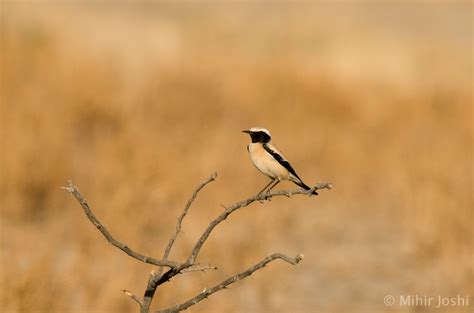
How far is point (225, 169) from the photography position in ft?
32.6

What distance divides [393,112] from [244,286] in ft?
21.3

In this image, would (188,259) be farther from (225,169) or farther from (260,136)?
(225,169)

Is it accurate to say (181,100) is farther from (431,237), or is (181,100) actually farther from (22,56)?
(431,237)

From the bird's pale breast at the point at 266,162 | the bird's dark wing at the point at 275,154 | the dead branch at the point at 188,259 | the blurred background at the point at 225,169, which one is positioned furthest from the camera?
the blurred background at the point at 225,169

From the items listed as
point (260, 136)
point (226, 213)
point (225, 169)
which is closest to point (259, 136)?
point (260, 136)

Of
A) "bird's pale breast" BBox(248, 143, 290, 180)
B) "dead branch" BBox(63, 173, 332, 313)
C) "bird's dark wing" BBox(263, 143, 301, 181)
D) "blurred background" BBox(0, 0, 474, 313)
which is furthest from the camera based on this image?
"blurred background" BBox(0, 0, 474, 313)

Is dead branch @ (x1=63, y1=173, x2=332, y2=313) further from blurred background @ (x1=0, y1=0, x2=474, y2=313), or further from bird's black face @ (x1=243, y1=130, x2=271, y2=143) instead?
blurred background @ (x1=0, y1=0, x2=474, y2=313)

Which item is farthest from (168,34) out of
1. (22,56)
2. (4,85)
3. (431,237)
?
(431,237)

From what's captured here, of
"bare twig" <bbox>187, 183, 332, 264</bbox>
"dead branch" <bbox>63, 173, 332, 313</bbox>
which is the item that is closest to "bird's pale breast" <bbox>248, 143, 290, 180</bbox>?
Result: "bare twig" <bbox>187, 183, 332, 264</bbox>

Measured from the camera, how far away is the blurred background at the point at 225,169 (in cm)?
722

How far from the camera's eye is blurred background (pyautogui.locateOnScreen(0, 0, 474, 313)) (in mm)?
7219

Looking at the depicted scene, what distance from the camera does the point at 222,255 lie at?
296 inches

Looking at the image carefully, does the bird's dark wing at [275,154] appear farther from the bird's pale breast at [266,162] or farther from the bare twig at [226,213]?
the bare twig at [226,213]

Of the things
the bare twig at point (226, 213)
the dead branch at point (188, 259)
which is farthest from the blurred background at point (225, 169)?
the bare twig at point (226, 213)
